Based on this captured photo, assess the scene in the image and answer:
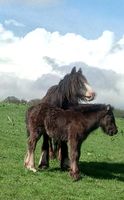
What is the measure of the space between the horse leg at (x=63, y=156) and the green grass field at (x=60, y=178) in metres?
0.31

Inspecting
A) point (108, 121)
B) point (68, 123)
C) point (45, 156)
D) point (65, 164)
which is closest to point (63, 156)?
point (65, 164)

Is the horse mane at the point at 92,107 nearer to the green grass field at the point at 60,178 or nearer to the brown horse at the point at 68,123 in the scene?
the brown horse at the point at 68,123

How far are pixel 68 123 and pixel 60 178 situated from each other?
1571 mm

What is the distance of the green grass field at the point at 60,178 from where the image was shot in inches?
487

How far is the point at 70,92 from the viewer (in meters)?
15.2

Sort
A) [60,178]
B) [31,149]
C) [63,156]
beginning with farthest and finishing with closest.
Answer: [63,156]
[31,149]
[60,178]

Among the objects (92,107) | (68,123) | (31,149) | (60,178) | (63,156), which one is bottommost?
(60,178)

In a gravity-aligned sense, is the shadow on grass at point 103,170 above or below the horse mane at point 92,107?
below

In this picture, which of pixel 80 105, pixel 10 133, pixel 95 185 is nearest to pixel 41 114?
pixel 80 105

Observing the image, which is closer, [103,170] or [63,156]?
[63,156]

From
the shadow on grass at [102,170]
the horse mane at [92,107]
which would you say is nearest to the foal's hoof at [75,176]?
the shadow on grass at [102,170]

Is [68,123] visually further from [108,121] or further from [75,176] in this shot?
[75,176]

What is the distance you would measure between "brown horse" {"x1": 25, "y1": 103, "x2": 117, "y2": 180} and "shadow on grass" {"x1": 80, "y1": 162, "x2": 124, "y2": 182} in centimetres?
133

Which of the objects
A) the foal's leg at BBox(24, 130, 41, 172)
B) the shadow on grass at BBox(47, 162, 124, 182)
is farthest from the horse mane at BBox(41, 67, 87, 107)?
the shadow on grass at BBox(47, 162, 124, 182)
